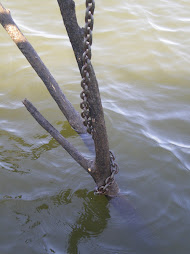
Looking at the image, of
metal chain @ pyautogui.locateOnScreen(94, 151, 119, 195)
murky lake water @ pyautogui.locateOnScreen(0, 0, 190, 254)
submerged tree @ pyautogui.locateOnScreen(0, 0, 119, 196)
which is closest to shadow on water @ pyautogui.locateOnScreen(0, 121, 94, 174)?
murky lake water @ pyautogui.locateOnScreen(0, 0, 190, 254)

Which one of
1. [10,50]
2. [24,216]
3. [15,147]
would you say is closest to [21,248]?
[24,216]

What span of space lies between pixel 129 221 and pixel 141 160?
2.94 feet

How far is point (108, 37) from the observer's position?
635 centimetres

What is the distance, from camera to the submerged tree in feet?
6.63

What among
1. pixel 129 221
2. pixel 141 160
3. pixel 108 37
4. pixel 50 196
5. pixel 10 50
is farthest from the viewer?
pixel 108 37

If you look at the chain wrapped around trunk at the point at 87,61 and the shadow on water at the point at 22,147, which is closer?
the chain wrapped around trunk at the point at 87,61

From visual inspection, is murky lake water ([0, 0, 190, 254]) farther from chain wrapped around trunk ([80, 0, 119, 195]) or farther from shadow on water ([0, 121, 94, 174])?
chain wrapped around trunk ([80, 0, 119, 195])

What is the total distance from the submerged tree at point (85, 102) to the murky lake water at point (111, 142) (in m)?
0.44

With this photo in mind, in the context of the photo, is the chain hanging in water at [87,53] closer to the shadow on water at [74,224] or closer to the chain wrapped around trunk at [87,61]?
the chain wrapped around trunk at [87,61]

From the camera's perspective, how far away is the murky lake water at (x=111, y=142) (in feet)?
9.67

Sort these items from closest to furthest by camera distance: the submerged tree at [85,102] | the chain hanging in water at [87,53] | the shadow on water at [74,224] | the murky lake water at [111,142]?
1. the chain hanging in water at [87,53]
2. the submerged tree at [85,102]
3. the shadow on water at [74,224]
4. the murky lake water at [111,142]

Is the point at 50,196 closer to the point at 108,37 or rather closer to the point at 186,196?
the point at 186,196

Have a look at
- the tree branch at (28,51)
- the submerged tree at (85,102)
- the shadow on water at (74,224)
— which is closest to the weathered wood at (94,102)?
the submerged tree at (85,102)

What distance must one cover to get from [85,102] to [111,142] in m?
1.87
